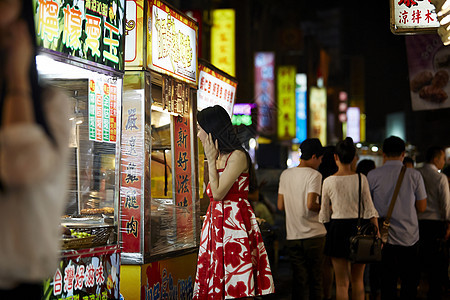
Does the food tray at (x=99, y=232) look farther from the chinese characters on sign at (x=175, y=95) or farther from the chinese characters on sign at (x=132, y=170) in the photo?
the chinese characters on sign at (x=175, y=95)

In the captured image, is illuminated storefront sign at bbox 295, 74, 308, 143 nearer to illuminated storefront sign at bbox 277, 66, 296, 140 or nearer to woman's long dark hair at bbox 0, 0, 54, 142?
illuminated storefront sign at bbox 277, 66, 296, 140

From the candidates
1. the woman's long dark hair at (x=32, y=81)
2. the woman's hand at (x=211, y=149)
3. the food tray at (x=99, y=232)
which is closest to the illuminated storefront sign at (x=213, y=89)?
the woman's hand at (x=211, y=149)

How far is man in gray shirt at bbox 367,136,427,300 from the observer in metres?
8.34

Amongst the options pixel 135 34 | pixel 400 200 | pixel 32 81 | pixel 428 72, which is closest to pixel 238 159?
pixel 135 34

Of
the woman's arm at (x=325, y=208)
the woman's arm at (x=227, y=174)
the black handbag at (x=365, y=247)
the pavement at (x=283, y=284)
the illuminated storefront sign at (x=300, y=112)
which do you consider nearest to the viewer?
the woman's arm at (x=227, y=174)

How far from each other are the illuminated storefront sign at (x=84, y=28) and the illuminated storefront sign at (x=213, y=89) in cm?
388

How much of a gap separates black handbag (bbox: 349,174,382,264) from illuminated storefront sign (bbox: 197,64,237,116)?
369cm

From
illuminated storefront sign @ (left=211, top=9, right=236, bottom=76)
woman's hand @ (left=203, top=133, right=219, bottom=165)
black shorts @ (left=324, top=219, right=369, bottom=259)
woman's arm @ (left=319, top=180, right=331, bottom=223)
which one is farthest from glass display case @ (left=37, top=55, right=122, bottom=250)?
illuminated storefront sign @ (left=211, top=9, right=236, bottom=76)

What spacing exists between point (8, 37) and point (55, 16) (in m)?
3.02

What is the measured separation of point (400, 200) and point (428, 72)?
3.45m

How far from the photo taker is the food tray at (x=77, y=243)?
5.45 m

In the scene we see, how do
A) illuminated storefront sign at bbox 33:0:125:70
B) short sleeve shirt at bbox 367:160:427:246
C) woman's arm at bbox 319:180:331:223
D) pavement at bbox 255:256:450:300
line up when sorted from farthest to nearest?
pavement at bbox 255:256:450:300, short sleeve shirt at bbox 367:160:427:246, woman's arm at bbox 319:180:331:223, illuminated storefront sign at bbox 33:0:125:70

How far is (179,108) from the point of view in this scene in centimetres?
856

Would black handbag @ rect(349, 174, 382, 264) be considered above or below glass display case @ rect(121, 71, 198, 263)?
below
